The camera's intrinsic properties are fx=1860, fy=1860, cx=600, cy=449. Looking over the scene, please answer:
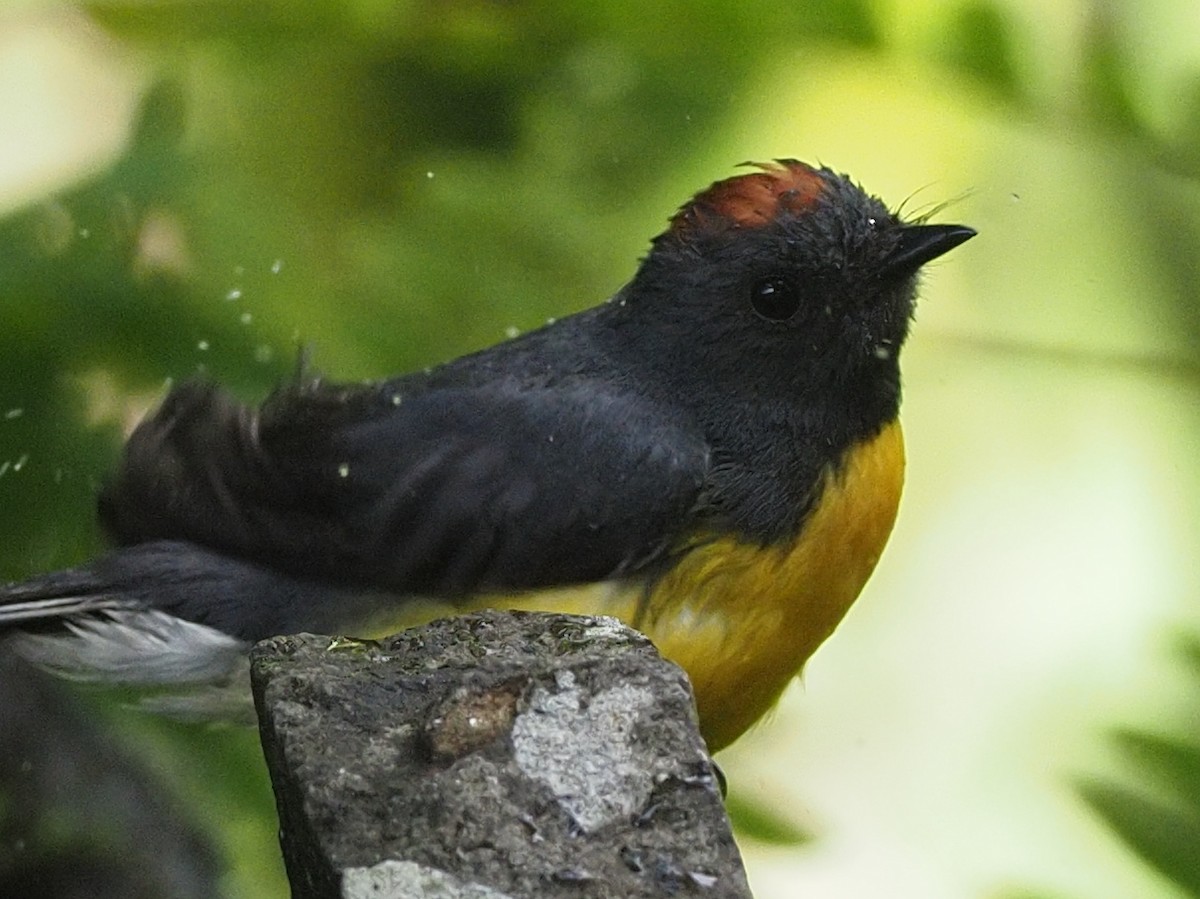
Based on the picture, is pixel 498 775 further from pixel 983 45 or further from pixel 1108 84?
pixel 1108 84

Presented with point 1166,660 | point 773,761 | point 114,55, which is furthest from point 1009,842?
point 114,55

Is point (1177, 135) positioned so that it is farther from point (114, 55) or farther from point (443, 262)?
point (114, 55)

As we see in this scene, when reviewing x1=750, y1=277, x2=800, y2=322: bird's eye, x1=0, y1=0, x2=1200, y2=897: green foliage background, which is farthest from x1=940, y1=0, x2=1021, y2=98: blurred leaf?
x1=750, y1=277, x2=800, y2=322: bird's eye

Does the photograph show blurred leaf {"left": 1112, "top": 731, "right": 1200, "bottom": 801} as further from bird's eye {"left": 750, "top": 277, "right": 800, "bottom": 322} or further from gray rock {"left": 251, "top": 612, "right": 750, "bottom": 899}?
gray rock {"left": 251, "top": 612, "right": 750, "bottom": 899}

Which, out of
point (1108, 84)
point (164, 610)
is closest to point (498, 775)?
point (164, 610)

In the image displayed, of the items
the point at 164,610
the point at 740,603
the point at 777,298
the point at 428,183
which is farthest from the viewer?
the point at 428,183
